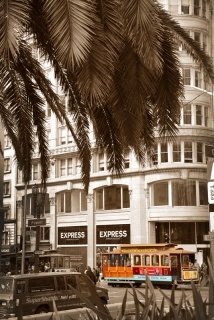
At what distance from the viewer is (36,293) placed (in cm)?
1842

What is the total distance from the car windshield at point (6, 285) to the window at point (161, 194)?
34.0 m

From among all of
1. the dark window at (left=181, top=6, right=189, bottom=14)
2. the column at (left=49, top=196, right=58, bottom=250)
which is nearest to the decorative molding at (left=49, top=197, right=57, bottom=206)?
the column at (left=49, top=196, right=58, bottom=250)

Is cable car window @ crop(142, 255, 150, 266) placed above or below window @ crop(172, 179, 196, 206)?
below

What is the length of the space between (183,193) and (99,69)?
147ft

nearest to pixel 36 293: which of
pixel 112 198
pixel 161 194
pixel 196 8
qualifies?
pixel 161 194

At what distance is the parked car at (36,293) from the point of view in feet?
58.9

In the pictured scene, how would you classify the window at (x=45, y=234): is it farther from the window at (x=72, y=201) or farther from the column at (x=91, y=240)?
the column at (x=91, y=240)

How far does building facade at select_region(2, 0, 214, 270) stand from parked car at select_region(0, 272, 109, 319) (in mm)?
29576

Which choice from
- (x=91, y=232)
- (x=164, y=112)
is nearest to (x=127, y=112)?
(x=164, y=112)

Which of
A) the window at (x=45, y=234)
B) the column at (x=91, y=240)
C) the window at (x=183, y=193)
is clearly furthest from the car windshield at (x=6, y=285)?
the window at (x=45, y=234)

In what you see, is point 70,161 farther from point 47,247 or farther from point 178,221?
point 178,221

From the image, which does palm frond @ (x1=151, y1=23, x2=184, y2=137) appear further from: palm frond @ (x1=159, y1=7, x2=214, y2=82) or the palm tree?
palm frond @ (x1=159, y1=7, x2=214, y2=82)

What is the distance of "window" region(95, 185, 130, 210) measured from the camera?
54.8 meters

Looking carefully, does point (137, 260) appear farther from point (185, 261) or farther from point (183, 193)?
point (183, 193)
